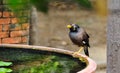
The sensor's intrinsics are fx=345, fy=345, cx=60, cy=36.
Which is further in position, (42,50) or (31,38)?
(31,38)

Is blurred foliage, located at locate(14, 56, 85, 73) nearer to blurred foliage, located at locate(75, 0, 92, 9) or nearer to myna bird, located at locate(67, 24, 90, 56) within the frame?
myna bird, located at locate(67, 24, 90, 56)

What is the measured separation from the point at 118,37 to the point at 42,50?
579 mm

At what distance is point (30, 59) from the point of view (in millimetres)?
2486

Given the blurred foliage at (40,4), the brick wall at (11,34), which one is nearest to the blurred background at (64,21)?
the blurred foliage at (40,4)

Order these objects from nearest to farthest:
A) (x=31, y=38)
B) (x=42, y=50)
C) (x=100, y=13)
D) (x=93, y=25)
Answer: (x=100, y=13) → (x=42, y=50) → (x=31, y=38) → (x=93, y=25)

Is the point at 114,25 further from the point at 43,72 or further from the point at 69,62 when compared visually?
the point at 43,72

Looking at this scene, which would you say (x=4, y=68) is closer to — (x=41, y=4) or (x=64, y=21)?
(x=41, y=4)

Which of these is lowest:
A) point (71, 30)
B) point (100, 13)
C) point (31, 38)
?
point (31, 38)

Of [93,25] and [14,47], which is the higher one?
[14,47]

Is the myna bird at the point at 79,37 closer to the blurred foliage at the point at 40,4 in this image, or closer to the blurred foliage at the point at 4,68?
the blurred foliage at the point at 4,68

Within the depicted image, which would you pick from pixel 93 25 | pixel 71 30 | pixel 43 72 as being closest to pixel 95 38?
pixel 93 25

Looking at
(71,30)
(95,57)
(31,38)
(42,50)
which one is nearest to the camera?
(42,50)

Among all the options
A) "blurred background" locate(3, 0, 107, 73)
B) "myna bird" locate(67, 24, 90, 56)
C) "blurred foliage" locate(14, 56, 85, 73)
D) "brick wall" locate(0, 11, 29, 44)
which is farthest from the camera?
"brick wall" locate(0, 11, 29, 44)

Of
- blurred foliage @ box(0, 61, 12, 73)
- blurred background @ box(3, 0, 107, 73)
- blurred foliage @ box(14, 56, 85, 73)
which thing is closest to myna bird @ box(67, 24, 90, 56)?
blurred background @ box(3, 0, 107, 73)
